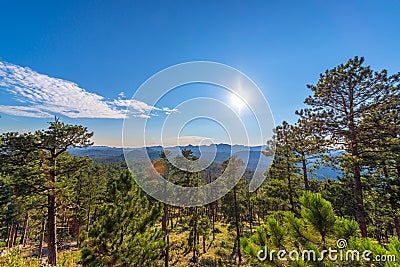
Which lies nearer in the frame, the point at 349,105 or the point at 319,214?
the point at 319,214

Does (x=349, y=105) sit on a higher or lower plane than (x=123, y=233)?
higher

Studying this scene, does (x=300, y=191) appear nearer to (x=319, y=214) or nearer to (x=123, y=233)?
(x=319, y=214)

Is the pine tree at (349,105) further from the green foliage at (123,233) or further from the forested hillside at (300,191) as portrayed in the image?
the green foliage at (123,233)

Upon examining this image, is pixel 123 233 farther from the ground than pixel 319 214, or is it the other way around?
pixel 319 214

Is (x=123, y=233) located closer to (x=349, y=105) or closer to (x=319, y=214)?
(x=319, y=214)

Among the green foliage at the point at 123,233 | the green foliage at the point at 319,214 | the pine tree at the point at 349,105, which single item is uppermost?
the pine tree at the point at 349,105

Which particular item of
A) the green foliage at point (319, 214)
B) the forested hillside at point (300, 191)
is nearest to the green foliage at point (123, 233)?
the forested hillside at point (300, 191)

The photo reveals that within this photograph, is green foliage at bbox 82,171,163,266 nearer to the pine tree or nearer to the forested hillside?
the forested hillside

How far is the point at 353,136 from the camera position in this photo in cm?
856

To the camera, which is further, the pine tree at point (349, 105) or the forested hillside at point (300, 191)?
the pine tree at point (349, 105)

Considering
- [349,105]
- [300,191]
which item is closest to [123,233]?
[300,191]

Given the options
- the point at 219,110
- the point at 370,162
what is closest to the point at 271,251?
the point at 219,110

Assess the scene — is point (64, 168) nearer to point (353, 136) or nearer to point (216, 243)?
point (353, 136)

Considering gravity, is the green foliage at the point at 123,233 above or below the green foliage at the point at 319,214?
below
